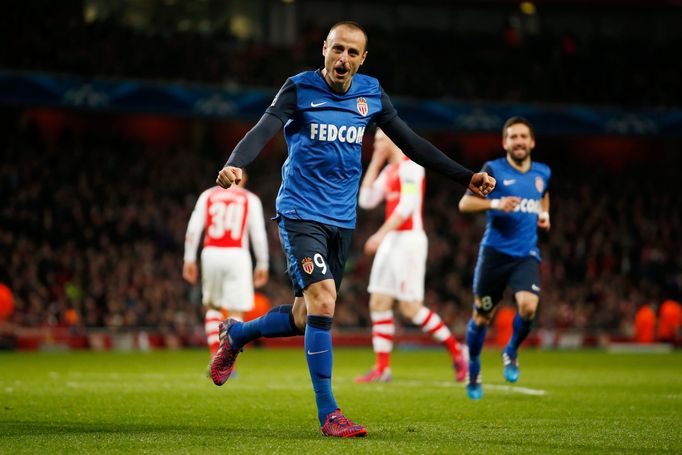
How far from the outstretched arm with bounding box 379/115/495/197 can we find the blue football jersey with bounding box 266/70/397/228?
0.26 m

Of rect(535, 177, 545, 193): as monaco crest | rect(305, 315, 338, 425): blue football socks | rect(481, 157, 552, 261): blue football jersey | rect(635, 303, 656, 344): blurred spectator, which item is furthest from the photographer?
rect(635, 303, 656, 344): blurred spectator

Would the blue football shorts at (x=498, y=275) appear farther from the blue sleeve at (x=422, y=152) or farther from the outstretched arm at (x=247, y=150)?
the outstretched arm at (x=247, y=150)

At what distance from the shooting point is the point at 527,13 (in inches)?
1501

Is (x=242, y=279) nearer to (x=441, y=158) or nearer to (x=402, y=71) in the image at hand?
(x=441, y=158)

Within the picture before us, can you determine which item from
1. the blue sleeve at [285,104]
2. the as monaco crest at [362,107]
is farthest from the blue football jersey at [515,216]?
the blue sleeve at [285,104]

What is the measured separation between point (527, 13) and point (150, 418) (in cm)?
3292

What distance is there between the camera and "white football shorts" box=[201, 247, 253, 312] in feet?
42.8

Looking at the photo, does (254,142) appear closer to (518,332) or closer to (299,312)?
(299,312)

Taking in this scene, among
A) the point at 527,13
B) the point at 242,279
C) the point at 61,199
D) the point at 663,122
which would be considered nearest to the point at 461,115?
the point at 663,122

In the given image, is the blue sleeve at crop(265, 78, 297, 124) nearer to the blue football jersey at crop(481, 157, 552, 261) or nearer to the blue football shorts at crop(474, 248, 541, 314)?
the blue football jersey at crop(481, 157, 552, 261)

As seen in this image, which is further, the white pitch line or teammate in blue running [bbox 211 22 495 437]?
the white pitch line

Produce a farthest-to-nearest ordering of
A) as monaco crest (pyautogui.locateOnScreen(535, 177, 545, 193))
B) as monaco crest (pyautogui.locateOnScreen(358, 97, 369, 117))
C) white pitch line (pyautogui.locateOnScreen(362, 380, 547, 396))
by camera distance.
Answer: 1. white pitch line (pyautogui.locateOnScreen(362, 380, 547, 396))
2. as monaco crest (pyautogui.locateOnScreen(535, 177, 545, 193))
3. as monaco crest (pyautogui.locateOnScreen(358, 97, 369, 117))

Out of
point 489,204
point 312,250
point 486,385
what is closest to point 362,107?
point 312,250

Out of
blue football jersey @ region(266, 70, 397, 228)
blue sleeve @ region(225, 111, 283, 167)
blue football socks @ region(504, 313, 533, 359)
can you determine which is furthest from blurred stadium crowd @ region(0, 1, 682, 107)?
blue sleeve @ region(225, 111, 283, 167)
